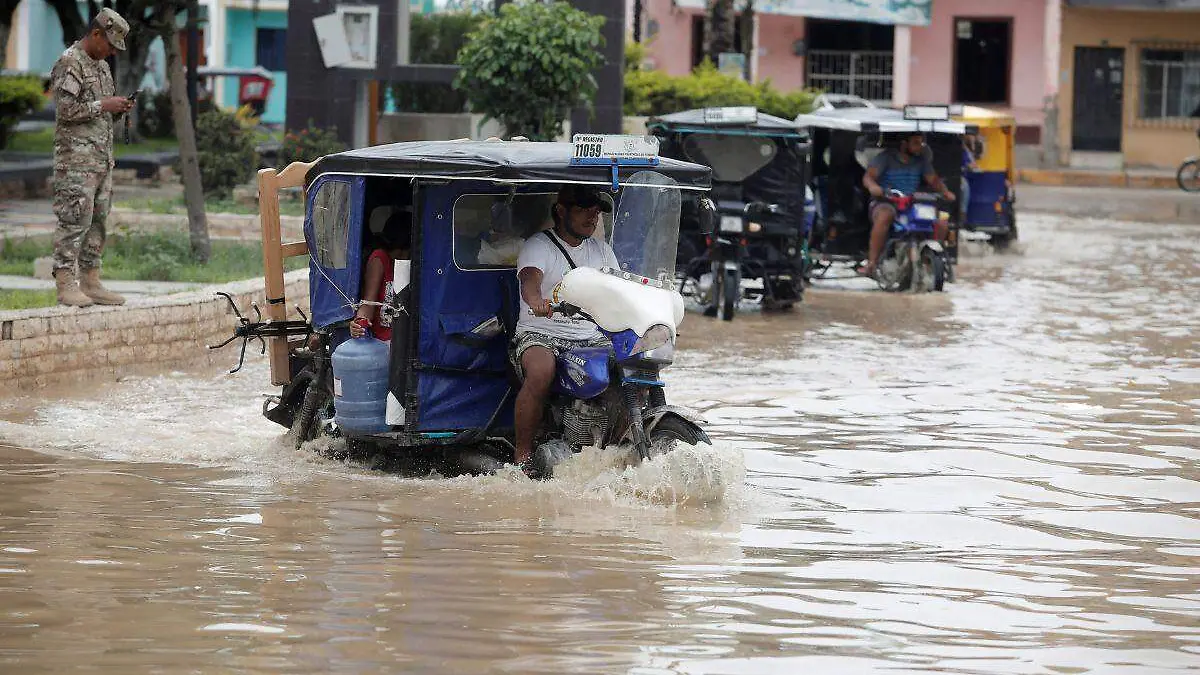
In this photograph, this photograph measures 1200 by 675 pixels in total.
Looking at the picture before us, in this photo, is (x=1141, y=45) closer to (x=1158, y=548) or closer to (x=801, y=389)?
(x=801, y=389)

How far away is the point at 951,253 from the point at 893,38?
22.6 meters

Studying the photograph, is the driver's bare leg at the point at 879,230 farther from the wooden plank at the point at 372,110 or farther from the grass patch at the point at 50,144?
the grass patch at the point at 50,144

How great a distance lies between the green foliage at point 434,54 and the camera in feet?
81.7

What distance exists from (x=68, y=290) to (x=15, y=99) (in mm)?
13276

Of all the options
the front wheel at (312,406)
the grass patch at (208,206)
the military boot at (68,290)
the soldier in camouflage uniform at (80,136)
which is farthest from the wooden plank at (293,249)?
the grass patch at (208,206)

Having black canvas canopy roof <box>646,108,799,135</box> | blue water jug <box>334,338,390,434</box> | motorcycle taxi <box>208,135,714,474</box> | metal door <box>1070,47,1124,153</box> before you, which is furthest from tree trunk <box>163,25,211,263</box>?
metal door <box>1070,47,1124,153</box>

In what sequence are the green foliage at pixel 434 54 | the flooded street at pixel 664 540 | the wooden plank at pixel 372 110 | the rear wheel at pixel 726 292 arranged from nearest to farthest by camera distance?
the flooded street at pixel 664 540 → the rear wheel at pixel 726 292 → the wooden plank at pixel 372 110 → the green foliage at pixel 434 54

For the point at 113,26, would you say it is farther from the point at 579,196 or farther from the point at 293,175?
the point at 579,196

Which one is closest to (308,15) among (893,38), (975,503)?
(975,503)

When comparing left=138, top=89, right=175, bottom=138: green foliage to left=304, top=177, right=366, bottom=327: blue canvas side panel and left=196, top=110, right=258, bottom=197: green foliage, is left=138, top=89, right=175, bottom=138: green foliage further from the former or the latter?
left=304, top=177, right=366, bottom=327: blue canvas side panel

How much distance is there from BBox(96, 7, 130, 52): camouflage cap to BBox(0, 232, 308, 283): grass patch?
2.61 metres

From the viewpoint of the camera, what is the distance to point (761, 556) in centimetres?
697

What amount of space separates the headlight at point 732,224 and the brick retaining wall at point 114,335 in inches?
170

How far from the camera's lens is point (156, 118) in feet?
96.8
